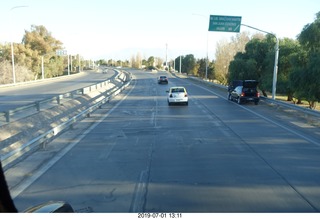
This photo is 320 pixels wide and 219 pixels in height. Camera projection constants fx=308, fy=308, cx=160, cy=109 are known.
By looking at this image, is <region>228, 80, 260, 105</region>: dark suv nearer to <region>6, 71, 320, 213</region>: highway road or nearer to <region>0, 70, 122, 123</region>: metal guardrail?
<region>6, 71, 320, 213</region>: highway road

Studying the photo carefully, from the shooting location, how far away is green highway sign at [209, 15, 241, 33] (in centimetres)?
2835

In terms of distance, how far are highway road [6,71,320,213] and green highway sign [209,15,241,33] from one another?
1627 centimetres

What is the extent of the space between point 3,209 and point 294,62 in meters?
27.2

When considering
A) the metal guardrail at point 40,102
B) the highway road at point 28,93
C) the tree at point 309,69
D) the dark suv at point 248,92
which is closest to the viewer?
the metal guardrail at point 40,102

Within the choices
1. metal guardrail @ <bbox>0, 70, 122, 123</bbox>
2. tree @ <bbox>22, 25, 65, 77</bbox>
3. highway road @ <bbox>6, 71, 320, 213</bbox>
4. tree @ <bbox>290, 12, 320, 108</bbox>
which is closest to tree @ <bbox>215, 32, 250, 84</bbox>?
metal guardrail @ <bbox>0, 70, 122, 123</bbox>

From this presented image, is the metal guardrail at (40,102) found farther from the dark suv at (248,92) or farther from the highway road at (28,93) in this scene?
the dark suv at (248,92)

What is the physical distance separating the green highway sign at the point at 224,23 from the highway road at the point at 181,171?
16.3 meters

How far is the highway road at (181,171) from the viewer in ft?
20.4

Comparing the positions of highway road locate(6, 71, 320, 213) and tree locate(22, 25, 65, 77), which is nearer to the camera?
highway road locate(6, 71, 320, 213)

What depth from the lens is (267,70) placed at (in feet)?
116

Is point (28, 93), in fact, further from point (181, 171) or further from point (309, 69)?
point (181, 171)

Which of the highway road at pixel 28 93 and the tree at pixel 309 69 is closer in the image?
the tree at pixel 309 69

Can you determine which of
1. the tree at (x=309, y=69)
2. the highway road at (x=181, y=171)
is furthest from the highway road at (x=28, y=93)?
the tree at (x=309, y=69)

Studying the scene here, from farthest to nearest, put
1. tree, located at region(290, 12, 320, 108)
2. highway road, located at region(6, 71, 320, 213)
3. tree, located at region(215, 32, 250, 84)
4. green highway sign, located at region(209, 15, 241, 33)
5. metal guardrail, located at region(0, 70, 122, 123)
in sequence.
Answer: tree, located at region(215, 32, 250, 84), green highway sign, located at region(209, 15, 241, 33), tree, located at region(290, 12, 320, 108), metal guardrail, located at region(0, 70, 122, 123), highway road, located at region(6, 71, 320, 213)
